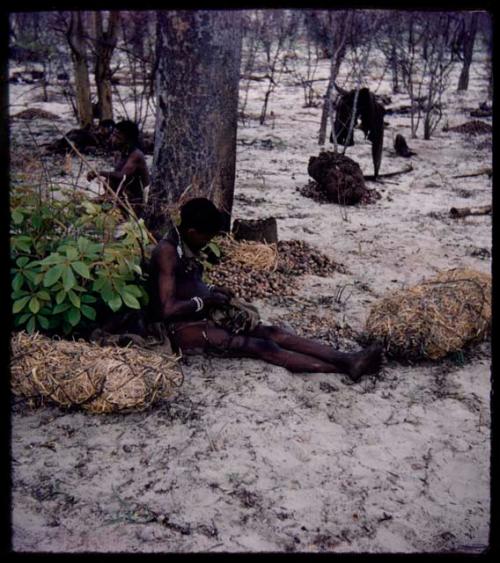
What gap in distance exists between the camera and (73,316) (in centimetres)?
343

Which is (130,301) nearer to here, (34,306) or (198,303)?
(198,303)

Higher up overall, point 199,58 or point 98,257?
point 199,58

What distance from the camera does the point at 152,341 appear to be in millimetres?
3516

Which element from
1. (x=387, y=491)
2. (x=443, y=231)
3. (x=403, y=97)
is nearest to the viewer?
(x=387, y=491)

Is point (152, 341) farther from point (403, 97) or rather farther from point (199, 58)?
point (403, 97)

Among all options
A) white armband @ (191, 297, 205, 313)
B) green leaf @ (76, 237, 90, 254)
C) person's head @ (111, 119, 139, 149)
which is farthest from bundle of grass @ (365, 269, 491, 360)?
person's head @ (111, 119, 139, 149)

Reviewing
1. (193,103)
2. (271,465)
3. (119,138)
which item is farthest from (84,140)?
(271,465)

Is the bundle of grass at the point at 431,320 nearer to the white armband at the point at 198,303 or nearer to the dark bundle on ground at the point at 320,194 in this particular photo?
the white armband at the point at 198,303

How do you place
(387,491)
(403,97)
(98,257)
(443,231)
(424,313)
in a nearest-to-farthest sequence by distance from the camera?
(387,491) → (98,257) → (424,313) → (443,231) → (403,97)

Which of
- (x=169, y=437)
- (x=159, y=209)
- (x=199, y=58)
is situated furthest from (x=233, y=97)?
(x=169, y=437)

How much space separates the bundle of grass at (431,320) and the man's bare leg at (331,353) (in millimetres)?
279

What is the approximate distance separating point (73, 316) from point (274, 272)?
211cm

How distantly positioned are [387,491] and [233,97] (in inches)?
143

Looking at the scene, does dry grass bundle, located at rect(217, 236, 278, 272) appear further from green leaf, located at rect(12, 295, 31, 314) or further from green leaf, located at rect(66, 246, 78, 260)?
green leaf, located at rect(12, 295, 31, 314)
